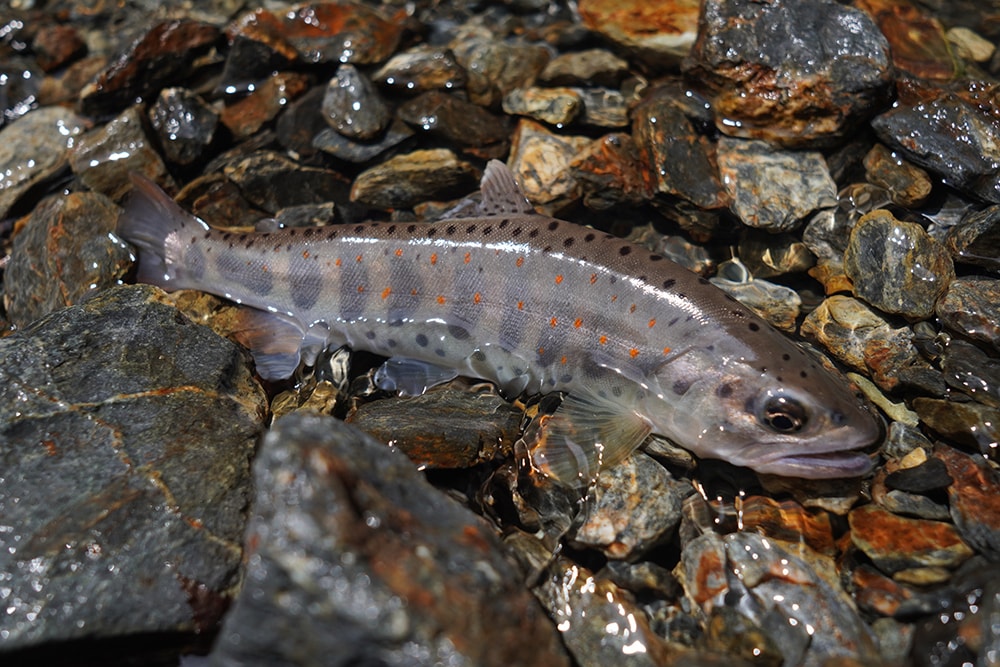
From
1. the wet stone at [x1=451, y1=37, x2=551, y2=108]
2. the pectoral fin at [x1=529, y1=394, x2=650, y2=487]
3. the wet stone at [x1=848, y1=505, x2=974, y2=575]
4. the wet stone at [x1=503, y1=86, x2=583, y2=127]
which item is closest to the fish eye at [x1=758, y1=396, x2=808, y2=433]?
the wet stone at [x1=848, y1=505, x2=974, y2=575]

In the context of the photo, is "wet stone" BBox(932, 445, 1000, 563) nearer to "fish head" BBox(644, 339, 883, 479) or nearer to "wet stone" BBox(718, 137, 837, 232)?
"fish head" BBox(644, 339, 883, 479)

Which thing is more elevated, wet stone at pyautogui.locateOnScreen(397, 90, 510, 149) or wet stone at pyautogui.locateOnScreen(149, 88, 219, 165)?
wet stone at pyautogui.locateOnScreen(397, 90, 510, 149)

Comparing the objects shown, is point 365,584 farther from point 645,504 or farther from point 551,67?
point 551,67

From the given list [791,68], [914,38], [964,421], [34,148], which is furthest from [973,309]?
[34,148]

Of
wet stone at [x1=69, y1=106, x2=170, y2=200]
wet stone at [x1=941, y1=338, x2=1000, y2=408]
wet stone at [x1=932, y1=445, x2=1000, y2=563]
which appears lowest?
wet stone at [x1=69, y1=106, x2=170, y2=200]

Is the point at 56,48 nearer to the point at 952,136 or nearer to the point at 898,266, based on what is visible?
the point at 898,266
